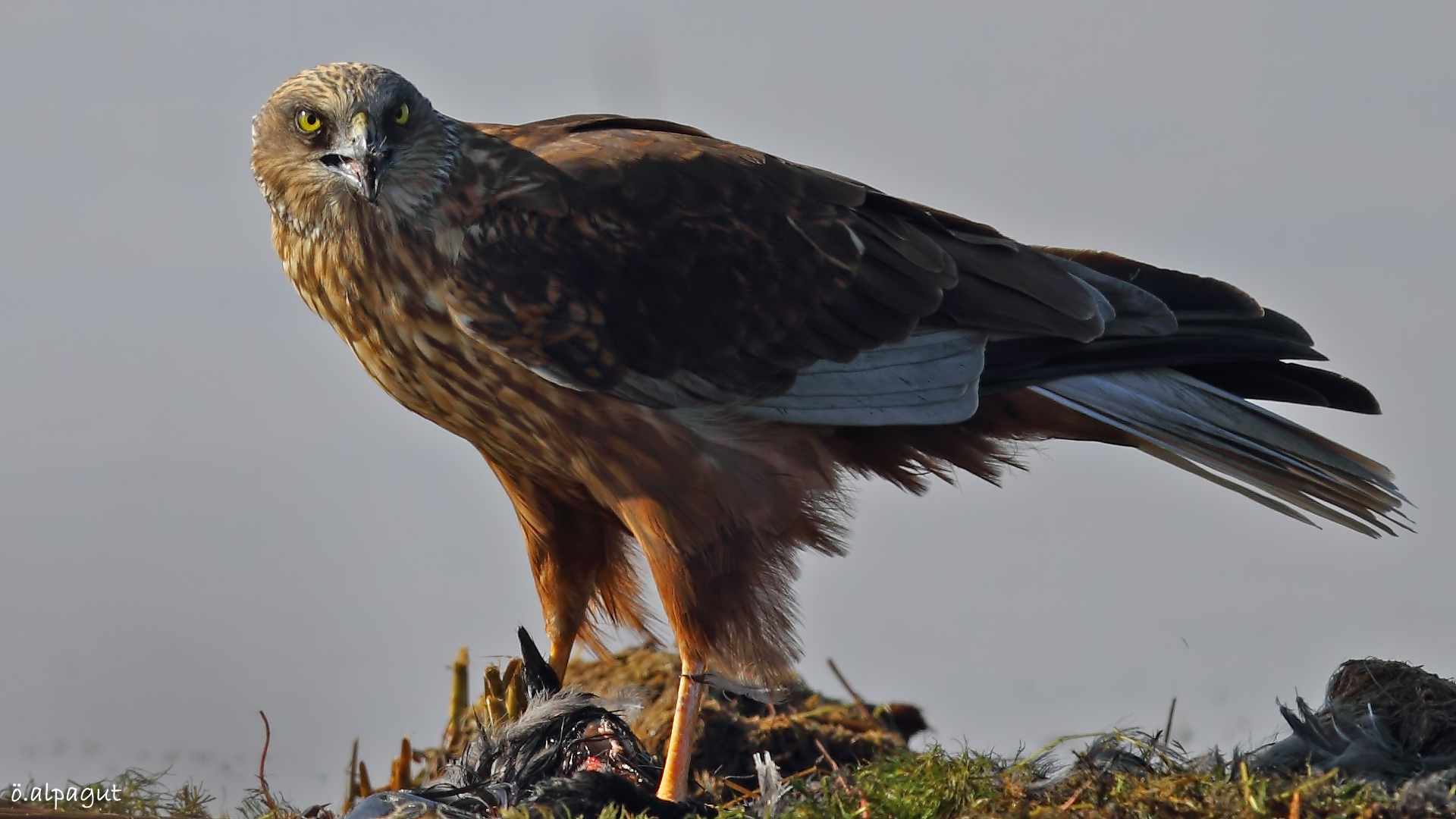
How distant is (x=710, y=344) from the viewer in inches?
184

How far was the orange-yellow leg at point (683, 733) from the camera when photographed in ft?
14.8

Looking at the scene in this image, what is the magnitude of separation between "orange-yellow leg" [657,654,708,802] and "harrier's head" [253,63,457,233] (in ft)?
5.65

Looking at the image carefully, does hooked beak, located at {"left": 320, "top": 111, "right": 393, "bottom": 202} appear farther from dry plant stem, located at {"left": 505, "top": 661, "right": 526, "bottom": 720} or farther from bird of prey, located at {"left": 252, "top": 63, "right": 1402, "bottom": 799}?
dry plant stem, located at {"left": 505, "top": 661, "right": 526, "bottom": 720}

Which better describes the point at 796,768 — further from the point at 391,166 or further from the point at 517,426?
the point at 391,166

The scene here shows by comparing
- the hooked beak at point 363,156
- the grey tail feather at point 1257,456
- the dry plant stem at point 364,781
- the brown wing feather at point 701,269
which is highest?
the hooked beak at point 363,156

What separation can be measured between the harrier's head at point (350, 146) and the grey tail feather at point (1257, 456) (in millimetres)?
2201

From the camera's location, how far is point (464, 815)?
12.2 feet

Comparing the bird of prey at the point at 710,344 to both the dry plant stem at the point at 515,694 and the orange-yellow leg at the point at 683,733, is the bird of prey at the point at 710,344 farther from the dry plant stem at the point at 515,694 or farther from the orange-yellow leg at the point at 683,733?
the dry plant stem at the point at 515,694

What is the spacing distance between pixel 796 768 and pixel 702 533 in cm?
111

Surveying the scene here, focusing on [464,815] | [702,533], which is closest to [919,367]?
[702,533]

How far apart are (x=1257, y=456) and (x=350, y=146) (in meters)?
3.19

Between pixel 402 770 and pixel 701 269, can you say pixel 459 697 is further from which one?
pixel 701 269

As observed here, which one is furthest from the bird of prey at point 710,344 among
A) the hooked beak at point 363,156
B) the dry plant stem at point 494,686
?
the dry plant stem at point 494,686

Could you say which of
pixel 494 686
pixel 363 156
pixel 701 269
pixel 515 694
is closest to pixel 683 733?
pixel 515 694
